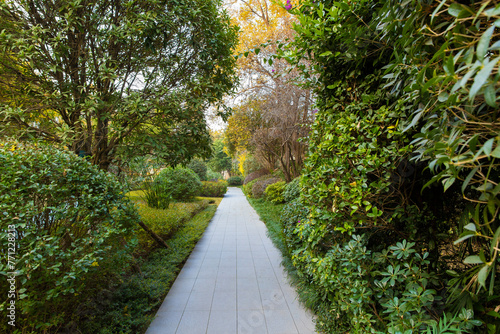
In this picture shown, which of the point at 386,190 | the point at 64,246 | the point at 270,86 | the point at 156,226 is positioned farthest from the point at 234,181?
the point at 386,190

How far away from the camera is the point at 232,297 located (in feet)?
9.62

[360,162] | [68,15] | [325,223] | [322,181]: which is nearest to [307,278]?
[325,223]

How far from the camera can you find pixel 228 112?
3.89m

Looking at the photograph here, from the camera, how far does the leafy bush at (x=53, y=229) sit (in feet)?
5.19

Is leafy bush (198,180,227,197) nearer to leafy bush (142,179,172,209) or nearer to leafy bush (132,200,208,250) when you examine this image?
leafy bush (142,179,172,209)

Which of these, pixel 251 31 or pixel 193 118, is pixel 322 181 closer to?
pixel 193 118

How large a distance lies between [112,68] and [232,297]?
3.09 metres

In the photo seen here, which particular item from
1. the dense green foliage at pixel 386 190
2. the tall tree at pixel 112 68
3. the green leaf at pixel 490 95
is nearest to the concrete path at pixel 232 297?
the dense green foliage at pixel 386 190

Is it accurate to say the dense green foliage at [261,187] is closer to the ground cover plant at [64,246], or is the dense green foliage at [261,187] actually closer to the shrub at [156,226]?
the shrub at [156,226]

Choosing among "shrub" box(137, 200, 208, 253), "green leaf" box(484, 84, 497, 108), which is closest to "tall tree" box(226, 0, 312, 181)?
"shrub" box(137, 200, 208, 253)

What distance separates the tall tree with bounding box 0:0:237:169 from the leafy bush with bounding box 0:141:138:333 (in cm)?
79

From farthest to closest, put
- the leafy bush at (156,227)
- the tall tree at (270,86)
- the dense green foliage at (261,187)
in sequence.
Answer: the dense green foliage at (261,187)
the tall tree at (270,86)
the leafy bush at (156,227)

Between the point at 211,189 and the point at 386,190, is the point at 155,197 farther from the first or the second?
the point at 211,189

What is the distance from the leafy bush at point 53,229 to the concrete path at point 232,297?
2.95 feet
